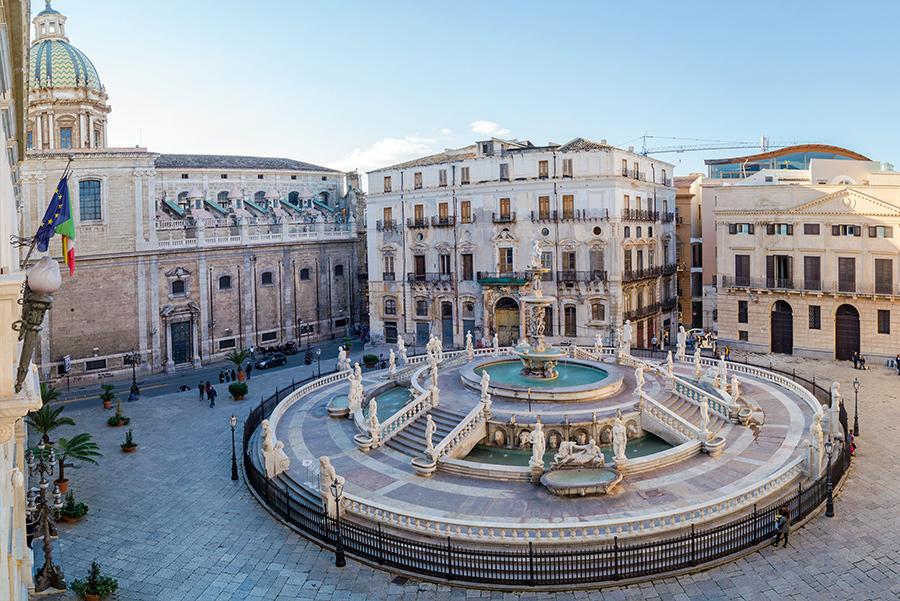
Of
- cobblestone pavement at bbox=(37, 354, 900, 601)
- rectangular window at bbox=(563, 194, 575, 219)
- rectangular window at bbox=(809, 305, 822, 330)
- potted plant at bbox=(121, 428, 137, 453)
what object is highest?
rectangular window at bbox=(563, 194, 575, 219)

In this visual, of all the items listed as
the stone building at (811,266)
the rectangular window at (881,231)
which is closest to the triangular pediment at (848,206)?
the stone building at (811,266)

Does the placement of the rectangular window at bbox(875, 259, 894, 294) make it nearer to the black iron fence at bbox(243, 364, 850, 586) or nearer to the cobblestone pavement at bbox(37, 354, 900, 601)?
the cobblestone pavement at bbox(37, 354, 900, 601)

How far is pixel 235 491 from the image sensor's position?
2383 centimetres

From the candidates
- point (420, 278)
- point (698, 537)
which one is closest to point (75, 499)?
point (698, 537)

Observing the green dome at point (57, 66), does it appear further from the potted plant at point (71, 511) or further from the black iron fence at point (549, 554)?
the black iron fence at point (549, 554)

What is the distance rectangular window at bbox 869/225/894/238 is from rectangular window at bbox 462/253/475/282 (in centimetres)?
2497

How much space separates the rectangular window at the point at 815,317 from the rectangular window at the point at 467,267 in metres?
22.0

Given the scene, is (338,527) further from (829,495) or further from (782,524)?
(829,495)

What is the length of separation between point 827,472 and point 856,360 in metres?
24.7

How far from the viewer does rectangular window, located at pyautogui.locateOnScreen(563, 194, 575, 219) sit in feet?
159

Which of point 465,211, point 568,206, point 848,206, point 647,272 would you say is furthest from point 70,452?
point 848,206

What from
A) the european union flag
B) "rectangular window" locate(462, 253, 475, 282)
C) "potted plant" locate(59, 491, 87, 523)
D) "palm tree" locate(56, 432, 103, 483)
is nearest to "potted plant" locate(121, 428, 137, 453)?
"palm tree" locate(56, 432, 103, 483)

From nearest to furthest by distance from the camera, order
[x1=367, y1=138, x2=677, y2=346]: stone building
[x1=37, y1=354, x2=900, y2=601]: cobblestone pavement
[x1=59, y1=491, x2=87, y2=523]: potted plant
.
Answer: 1. [x1=37, y1=354, x2=900, y2=601]: cobblestone pavement
2. [x1=59, y1=491, x2=87, y2=523]: potted plant
3. [x1=367, y1=138, x2=677, y2=346]: stone building

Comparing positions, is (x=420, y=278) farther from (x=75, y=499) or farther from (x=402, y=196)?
(x=75, y=499)
